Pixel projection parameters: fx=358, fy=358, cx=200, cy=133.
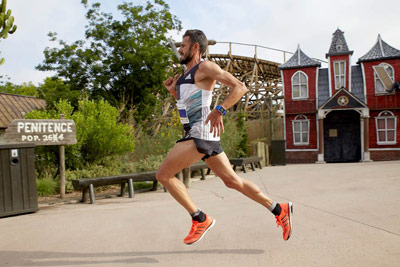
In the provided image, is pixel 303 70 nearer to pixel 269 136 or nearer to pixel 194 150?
pixel 269 136

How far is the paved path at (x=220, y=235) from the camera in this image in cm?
330

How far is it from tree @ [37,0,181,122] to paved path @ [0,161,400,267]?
11.8 m

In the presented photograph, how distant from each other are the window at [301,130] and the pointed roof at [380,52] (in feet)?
15.0

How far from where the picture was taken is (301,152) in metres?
20.8

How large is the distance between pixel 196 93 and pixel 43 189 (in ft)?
24.3

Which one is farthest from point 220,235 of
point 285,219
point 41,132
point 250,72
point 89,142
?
point 250,72

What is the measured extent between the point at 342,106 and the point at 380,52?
Result: 13.0ft

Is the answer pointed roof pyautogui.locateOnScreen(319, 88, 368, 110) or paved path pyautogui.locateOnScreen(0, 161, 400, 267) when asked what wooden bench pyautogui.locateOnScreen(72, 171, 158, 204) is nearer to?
paved path pyautogui.locateOnScreen(0, 161, 400, 267)

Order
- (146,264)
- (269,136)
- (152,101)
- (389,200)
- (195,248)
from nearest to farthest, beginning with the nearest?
(146,264)
(195,248)
(389,200)
(152,101)
(269,136)

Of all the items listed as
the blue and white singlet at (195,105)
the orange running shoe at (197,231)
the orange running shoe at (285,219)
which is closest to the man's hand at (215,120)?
the blue and white singlet at (195,105)

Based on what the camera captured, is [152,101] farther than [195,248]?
Yes

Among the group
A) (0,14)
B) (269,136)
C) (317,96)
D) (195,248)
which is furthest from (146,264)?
(317,96)

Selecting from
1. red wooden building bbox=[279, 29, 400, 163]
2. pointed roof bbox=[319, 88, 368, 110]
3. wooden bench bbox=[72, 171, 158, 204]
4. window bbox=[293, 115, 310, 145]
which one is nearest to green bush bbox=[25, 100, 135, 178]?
wooden bench bbox=[72, 171, 158, 204]

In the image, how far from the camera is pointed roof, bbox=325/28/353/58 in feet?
67.5
